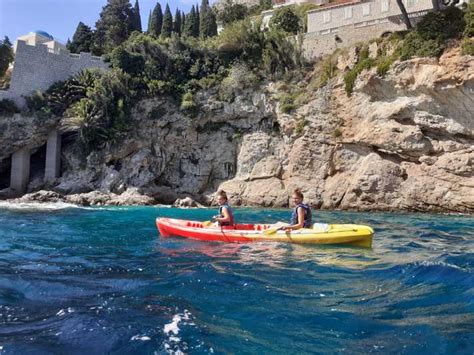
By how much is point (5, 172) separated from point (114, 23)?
2517cm

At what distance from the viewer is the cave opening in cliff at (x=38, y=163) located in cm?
3412

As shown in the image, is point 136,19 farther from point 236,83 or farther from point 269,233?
point 269,233

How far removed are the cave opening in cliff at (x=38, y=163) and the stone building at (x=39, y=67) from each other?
394cm

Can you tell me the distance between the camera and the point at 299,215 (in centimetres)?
1232

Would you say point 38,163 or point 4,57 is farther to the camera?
point 4,57

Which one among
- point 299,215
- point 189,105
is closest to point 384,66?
point 189,105

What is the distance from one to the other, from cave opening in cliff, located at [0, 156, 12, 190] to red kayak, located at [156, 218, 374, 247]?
24464 mm

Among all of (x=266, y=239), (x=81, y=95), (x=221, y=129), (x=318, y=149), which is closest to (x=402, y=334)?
(x=266, y=239)

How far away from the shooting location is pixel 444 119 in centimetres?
2380

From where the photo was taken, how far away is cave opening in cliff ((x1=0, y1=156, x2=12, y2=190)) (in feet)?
109

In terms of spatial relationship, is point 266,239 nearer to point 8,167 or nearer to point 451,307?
point 451,307

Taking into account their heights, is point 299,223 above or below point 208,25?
below

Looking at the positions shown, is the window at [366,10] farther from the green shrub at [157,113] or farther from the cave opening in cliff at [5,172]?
the cave opening in cliff at [5,172]

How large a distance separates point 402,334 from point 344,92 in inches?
955
